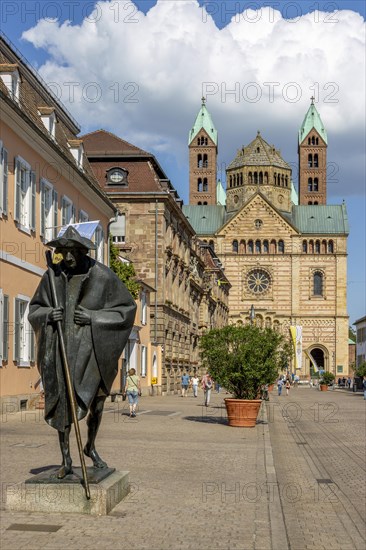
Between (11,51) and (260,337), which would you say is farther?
(11,51)

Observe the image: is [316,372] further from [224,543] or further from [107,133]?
[224,543]

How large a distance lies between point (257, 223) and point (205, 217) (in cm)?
884

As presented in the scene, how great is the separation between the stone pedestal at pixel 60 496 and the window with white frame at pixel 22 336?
15555 mm

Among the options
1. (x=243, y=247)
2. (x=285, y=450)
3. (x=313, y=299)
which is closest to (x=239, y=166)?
(x=243, y=247)

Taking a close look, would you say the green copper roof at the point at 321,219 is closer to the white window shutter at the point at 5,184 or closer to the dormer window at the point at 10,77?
the dormer window at the point at 10,77

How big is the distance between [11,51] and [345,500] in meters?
19.5

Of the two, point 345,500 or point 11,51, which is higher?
point 11,51

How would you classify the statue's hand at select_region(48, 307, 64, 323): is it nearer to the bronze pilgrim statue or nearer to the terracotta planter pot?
the bronze pilgrim statue

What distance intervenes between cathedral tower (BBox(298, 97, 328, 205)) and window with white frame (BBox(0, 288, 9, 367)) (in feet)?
330

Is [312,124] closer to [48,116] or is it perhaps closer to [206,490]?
[48,116]

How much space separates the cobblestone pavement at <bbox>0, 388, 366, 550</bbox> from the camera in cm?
730

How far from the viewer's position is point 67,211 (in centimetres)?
2975

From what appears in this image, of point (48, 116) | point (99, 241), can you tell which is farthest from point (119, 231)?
point (48, 116)

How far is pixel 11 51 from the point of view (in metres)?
25.9
